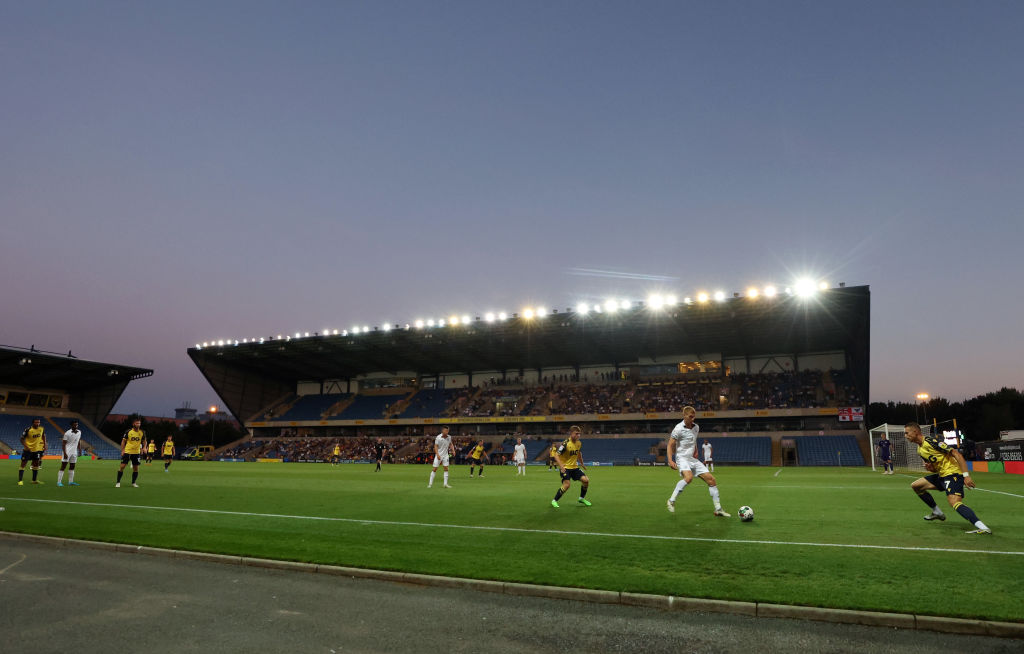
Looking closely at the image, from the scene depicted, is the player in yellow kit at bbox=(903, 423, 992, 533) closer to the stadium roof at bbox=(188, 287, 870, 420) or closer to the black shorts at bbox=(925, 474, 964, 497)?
the black shorts at bbox=(925, 474, 964, 497)

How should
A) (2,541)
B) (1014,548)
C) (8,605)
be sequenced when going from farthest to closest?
(2,541) → (1014,548) → (8,605)

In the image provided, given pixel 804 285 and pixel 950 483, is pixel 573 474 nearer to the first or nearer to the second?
pixel 950 483

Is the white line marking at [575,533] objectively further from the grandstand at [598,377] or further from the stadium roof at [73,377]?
the stadium roof at [73,377]

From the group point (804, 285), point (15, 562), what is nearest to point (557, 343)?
point (804, 285)

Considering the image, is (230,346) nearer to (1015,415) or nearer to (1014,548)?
(1014,548)

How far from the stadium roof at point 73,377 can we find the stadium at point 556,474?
340 mm

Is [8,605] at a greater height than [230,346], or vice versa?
[230,346]

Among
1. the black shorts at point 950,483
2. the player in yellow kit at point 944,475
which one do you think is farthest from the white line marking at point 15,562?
the black shorts at point 950,483

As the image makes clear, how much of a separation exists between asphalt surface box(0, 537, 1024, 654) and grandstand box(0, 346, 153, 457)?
223 ft

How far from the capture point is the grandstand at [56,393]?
62250 mm

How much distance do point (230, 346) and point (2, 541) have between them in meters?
65.1

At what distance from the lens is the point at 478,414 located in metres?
69.3

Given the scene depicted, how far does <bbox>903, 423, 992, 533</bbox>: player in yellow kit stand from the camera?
9844 mm

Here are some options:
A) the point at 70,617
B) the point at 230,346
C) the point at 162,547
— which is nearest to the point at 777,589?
the point at 70,617
